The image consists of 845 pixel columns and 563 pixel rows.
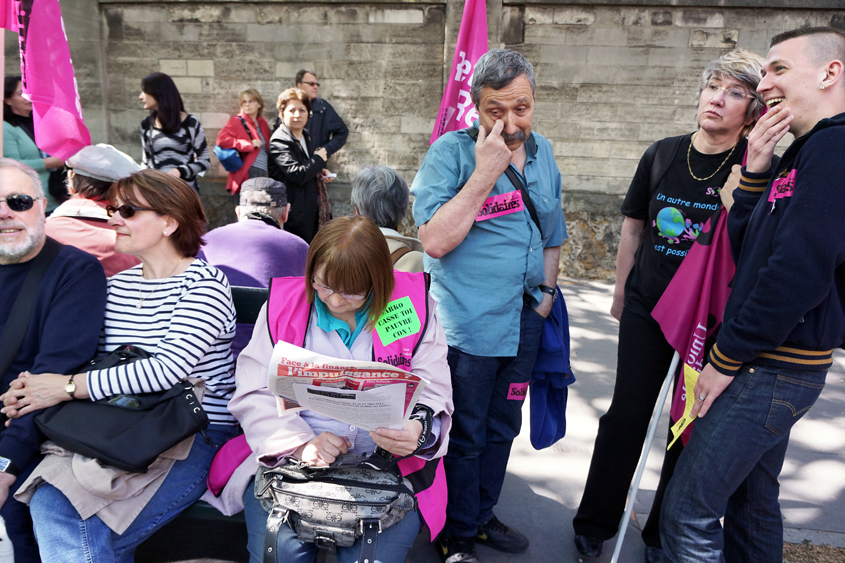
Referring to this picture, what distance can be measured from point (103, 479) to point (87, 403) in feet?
0.87

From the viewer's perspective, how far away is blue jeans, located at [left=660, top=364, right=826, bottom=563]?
1.72 metres

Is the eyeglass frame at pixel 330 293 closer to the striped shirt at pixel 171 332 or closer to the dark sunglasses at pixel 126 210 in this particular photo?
the striped shirt at pixel 171 332

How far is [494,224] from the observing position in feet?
7.29

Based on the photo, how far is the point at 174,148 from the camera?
5.52 meters

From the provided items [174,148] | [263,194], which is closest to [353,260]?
[263,194]

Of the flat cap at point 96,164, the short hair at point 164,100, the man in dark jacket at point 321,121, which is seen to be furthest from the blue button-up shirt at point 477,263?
the man in dark jacket at point 321,121

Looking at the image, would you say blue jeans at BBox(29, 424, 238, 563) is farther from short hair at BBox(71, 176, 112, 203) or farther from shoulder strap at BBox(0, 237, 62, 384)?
short hair at BBox(71, 176, 112, 203)

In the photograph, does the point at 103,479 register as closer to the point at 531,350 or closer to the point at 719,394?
the point at 531,350

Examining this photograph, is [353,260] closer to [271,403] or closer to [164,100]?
[271,403]

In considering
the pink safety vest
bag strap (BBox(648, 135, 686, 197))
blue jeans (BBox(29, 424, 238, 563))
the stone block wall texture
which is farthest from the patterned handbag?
the stone block wall texture

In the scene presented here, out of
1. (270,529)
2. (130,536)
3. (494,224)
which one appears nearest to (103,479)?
(130,536)

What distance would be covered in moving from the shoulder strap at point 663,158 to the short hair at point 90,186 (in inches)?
101

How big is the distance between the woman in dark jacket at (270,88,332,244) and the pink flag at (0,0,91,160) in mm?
2820

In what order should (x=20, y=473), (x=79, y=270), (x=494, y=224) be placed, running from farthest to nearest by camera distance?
(x=494, y=224)
(x=79, y=270)
(x=20, y=473)
